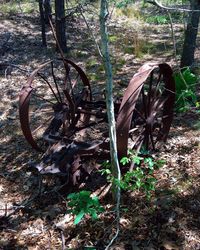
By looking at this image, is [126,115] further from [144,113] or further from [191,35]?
[191,35]

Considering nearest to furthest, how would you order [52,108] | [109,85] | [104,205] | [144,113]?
[109,85], [104,205], [144,113], [52,108]

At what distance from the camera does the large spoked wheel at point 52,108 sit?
4277mm

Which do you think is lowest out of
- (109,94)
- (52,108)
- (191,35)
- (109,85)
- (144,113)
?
(52,108)

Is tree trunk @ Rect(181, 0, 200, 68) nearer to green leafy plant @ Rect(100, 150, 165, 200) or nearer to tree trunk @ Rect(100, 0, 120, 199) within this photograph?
green leafy plant @ Rect(100, 150, 165, 200)

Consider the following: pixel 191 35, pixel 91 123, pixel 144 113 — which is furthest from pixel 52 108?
pixel 191 35

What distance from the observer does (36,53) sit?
984 cm

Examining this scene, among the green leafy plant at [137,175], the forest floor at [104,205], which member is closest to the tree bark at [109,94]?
the green leafy plant at [137,175]

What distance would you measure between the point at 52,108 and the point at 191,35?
389cm

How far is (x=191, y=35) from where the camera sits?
7.39 m

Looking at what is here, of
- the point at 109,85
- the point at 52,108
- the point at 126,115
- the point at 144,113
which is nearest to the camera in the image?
the point at 109,85

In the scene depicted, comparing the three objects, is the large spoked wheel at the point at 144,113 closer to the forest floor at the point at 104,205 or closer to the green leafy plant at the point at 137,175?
the green leafy plant at the point at 137,175

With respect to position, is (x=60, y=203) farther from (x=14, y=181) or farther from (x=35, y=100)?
(x=35, y=100)

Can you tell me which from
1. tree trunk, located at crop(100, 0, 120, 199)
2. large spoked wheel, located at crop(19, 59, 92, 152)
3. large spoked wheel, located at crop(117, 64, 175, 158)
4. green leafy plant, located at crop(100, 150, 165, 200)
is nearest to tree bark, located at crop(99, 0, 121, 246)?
tree trunk, located at crop(100, 0, 120, 199)

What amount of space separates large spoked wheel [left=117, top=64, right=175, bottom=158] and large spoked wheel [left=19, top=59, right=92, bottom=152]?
0.92m
